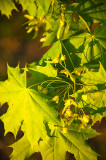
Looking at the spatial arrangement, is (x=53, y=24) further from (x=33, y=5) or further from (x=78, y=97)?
(x=78, y=97)

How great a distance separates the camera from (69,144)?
100 cm

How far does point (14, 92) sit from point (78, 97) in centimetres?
32

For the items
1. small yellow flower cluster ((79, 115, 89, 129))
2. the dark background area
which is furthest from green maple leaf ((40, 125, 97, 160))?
the dark background area

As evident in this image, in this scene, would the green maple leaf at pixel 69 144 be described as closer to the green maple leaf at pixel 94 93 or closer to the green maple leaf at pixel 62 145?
the green maple leaf at pixel 62 145

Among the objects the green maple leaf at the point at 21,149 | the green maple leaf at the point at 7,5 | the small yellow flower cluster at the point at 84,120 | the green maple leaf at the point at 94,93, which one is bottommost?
the green maple leaf at the point at 21,149

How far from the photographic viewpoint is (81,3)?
3.39 ft

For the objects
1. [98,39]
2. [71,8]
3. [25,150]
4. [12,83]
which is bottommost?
[25,150]

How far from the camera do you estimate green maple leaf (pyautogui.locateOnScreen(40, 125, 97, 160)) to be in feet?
3.19

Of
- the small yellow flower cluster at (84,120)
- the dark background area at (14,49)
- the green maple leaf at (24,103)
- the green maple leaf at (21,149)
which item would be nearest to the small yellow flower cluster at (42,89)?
the green maple leaf at (24,103)

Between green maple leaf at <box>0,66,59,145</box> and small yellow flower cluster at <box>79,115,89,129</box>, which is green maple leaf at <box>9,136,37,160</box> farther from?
small yellow flower cluster at <box>79,115,89,129</box>

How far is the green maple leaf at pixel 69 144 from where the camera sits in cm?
97

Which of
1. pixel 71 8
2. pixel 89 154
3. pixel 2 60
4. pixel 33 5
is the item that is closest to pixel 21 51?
pixel 2 60

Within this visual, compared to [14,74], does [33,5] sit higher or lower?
higher

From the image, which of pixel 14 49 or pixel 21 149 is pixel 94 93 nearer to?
pixel 21 149
